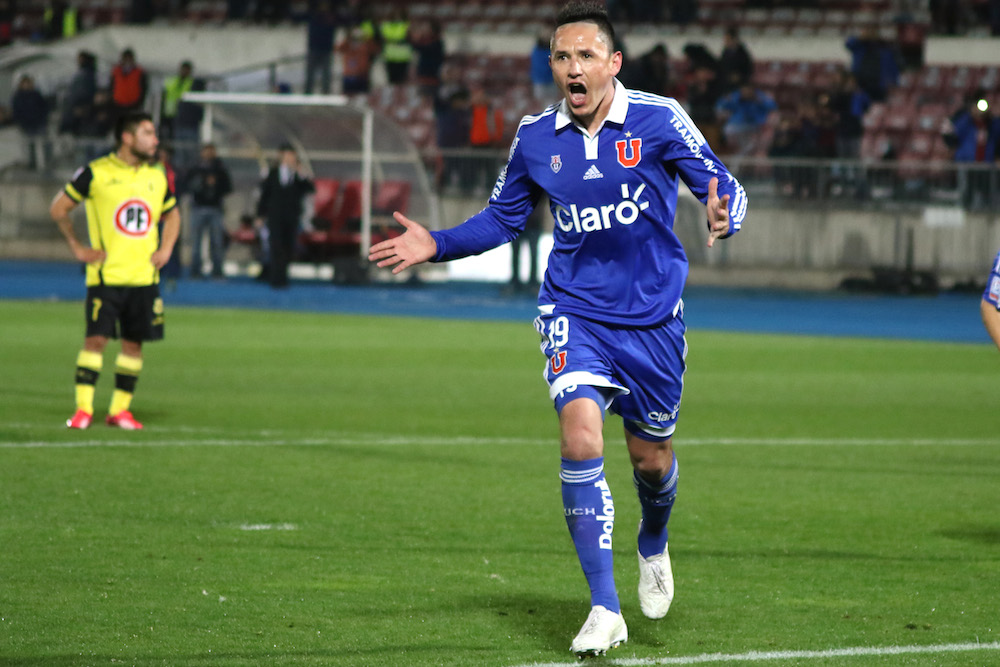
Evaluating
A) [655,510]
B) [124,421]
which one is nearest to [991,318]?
[655,510]

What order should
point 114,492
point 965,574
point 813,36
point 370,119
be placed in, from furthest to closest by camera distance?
point 813,36
point 370,119
point 114,492
point 965,574

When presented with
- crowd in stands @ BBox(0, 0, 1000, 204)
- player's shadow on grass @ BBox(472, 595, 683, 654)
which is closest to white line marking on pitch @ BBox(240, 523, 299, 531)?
player's shadow on grass @ BBox(472, 595, 683, 654)

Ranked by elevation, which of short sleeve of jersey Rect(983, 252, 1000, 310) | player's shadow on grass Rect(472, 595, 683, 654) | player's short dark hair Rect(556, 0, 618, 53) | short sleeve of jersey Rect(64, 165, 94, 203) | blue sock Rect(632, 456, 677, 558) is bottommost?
player's shadow on grass Rect(472, 595, 683, 654)

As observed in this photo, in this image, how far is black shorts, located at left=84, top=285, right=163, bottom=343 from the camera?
10.2 meters

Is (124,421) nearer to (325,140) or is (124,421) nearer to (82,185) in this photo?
(82,185)

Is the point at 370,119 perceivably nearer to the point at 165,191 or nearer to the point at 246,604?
the point at 165,191

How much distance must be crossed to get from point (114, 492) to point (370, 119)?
58.1 feet

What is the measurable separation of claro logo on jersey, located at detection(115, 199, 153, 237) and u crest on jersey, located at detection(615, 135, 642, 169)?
571 centimetres

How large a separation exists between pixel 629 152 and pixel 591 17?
480 millimetres

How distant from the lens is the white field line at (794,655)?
485 cm

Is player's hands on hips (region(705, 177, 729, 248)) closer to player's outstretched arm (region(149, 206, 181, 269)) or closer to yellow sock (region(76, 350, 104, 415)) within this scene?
player's outstretched arm (region(149, 206, 181, 269))

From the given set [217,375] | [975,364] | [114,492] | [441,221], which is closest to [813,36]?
[441,221]

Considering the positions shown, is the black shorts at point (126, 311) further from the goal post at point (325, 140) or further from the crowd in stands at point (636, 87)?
the crowd in stands at point (636, 87)

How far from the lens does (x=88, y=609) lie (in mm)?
5422
